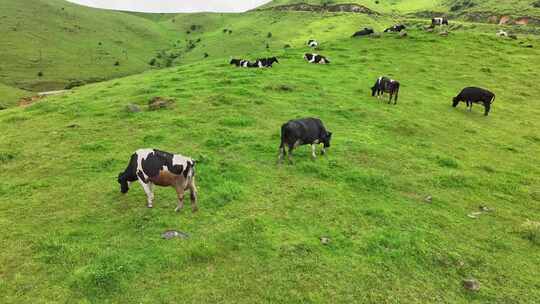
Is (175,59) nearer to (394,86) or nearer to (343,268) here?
(394,86)

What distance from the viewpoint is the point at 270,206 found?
1215cm

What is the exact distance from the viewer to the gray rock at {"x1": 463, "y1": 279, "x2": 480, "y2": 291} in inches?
347

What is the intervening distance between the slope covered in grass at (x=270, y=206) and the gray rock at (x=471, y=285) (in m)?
0.15

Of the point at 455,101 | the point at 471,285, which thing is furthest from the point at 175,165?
the point at 455,101

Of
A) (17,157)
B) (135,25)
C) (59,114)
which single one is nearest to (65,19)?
(135,25)

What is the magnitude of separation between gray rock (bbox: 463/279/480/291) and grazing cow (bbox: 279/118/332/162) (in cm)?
834

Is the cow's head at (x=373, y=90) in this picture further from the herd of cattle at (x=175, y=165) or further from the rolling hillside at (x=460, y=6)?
the rolling hillside at (x=460, y=6)

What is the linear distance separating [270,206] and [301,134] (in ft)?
14.4

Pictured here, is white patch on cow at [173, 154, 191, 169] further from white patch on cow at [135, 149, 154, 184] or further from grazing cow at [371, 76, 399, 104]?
grazing cow at [371, 76, 399, 104]

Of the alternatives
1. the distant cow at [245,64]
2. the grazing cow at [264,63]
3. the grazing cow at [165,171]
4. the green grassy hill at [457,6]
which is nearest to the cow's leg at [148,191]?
the grazing cow at [165,171]

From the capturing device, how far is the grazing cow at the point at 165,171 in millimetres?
11055

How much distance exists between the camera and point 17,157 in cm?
1658

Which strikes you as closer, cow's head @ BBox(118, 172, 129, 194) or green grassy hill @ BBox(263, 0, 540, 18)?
cow's head @ BBox(118, 172, 129, 194)

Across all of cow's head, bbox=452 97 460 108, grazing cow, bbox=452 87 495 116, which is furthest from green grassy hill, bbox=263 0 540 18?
cow's head, bbox=452 97 460 108
